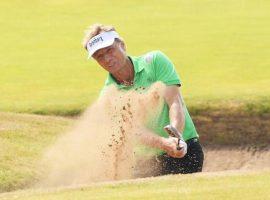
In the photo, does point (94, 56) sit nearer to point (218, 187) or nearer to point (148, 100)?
point (148, 100)

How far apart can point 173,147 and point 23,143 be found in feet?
13.6

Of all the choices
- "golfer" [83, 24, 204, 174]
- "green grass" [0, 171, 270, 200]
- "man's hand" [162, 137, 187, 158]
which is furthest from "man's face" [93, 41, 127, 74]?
"green grass" [0, 171, 270, 200]

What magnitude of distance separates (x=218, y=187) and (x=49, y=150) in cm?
486

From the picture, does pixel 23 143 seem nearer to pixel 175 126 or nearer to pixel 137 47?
pixel 175 126

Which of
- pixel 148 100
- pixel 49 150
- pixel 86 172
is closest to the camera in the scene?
pixel 148 100

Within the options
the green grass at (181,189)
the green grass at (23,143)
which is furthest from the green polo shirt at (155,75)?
the green grass at (23,143)

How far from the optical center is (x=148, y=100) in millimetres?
8047

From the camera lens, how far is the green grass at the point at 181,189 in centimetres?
642

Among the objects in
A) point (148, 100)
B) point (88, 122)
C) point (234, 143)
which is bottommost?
point (234, 143)

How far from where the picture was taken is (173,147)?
292 inches

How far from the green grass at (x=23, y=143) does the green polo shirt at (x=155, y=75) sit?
1871 mm

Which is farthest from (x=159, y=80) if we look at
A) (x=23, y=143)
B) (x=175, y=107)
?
(x=23, y=143)

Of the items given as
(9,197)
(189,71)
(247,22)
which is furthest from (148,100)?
(247,22)

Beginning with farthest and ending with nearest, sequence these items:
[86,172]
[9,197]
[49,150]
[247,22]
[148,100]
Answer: [247,22] → [49,150] → [86,172] → [148,100] → [9,197]
